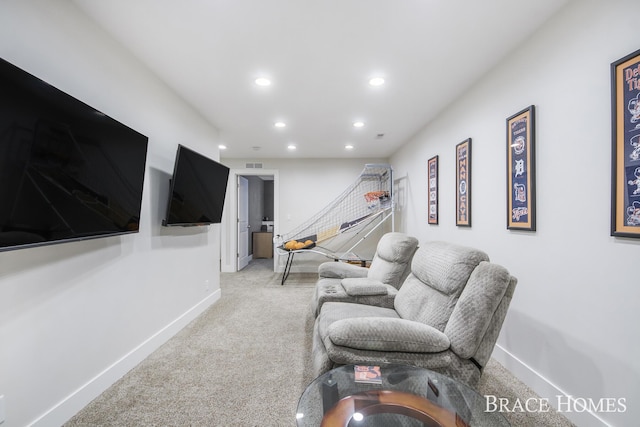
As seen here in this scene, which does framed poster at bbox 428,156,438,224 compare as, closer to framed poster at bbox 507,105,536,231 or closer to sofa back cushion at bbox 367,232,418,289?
sofa back cushion at bbox 367,232,418,289

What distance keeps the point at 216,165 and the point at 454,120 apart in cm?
257

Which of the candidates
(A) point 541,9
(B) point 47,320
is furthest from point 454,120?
(B) point 47,320

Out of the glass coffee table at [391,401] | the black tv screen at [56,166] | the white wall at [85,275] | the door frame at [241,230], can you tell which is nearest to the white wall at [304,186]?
the door frame at [241,230]

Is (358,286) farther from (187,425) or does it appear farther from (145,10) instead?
(145,10)

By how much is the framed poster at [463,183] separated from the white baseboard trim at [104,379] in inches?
116

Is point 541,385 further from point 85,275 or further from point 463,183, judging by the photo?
point 85,275

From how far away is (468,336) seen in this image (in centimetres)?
133

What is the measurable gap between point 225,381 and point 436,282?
1.56m

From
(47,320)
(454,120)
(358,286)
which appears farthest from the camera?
(454,120)

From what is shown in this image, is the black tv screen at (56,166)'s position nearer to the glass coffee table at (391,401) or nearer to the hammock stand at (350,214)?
the glass coffee table at (391,401)

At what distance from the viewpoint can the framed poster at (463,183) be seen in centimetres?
252

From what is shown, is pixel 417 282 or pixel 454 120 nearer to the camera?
pixel 417 282

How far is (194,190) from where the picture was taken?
8.71ft

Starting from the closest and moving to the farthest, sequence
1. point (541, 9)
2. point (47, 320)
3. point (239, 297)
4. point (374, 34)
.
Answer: point (47, 320)
point (541, 9)
point (374, 34)
point (239, 297)
